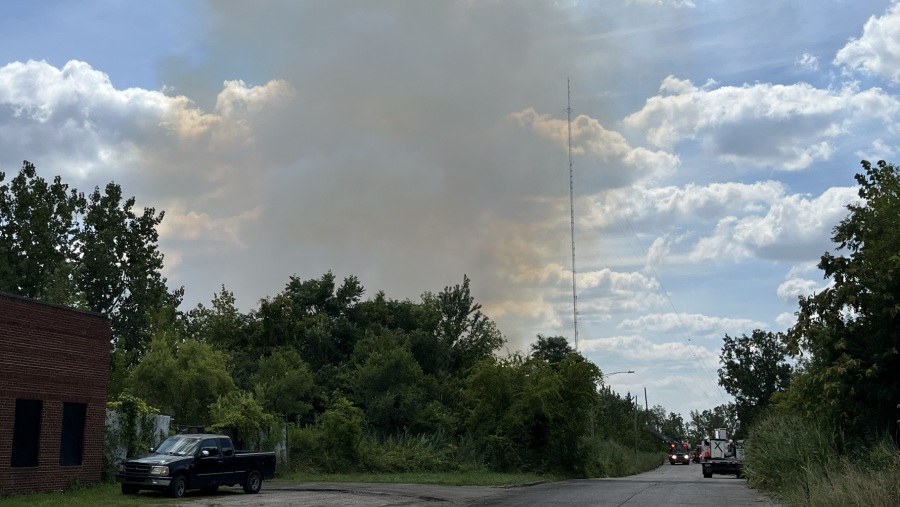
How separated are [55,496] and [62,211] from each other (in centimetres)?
4894

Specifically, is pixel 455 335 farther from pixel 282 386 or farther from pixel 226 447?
pixel 226 447

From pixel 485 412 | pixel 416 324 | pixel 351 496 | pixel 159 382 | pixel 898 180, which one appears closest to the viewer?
pixel 351 496

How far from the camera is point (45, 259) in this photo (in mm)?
63969

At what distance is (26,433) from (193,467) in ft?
16.7

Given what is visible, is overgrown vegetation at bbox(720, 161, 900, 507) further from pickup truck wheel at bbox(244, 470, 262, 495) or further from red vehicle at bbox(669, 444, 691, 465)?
red vehicle at bbox(669, 444, 691, 465)

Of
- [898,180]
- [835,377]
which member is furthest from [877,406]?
[898,180]

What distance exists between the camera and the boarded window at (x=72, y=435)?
82.7 feet

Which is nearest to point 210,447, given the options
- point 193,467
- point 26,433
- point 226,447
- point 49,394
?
point 226,447

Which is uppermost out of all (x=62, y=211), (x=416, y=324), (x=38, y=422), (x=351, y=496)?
(x=62, y=211)

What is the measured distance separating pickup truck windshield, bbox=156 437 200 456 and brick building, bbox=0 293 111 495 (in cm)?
337

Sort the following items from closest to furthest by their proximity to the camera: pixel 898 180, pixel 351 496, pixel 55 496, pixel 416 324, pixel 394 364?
1. pixel 55 496
2. pixel 351 496
3. pixel 898 180
4. pixel 394 364
5. pixel 416 324

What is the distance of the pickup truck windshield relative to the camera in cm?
2386

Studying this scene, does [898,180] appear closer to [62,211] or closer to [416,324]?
[416,324]

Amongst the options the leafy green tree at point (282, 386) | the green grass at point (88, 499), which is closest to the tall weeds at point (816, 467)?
the green grass at point (88, 499)
